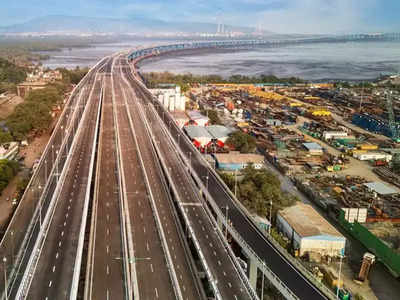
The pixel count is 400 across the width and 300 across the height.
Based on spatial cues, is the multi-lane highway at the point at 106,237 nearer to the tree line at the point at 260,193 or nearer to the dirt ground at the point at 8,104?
the tree line at the point at 260,193

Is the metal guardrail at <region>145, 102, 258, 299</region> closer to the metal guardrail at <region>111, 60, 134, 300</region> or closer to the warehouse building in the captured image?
the metal guardrail at <region>111, 60, 134, 300</region>

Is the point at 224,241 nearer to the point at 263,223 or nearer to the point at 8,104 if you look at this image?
the point at 263,223

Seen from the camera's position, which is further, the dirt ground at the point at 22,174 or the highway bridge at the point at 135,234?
the dirt ground at the point at 22,174

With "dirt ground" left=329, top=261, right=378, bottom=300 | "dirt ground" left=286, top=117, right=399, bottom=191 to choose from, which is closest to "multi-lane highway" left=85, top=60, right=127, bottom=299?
"dirt ground" left=329, top=261, right=378, bottom=300

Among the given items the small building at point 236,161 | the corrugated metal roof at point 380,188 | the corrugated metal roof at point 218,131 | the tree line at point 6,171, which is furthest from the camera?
the corrugated metal roof at point 218,131

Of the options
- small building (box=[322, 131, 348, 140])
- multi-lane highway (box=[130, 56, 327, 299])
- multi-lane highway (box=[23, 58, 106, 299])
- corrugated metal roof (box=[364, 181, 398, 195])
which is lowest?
corrugated metal roof (box=[364, 181, 398, 195])

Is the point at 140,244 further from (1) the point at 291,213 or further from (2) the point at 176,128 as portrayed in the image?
(2) the point at 176,128

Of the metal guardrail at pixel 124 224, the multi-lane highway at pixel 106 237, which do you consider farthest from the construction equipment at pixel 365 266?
the multi-lane highway at pixel 106 237
